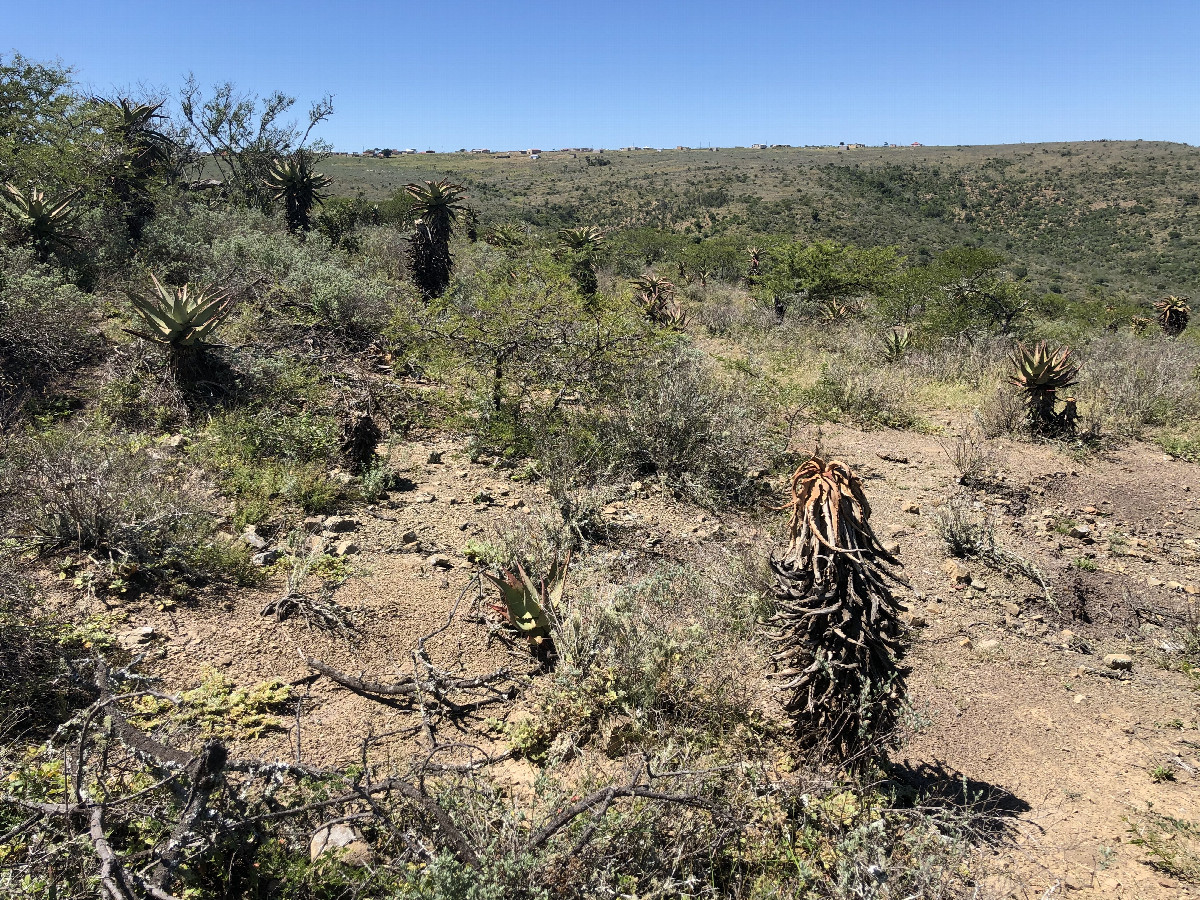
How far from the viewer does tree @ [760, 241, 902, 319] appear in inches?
602

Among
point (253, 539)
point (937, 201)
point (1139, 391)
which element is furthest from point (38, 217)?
point (937, 201)

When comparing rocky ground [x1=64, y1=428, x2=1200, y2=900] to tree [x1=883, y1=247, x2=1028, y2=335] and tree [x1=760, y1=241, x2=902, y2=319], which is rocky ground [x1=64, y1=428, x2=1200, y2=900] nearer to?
tree [x1=883, y1=247, x2=1028, y2=335]

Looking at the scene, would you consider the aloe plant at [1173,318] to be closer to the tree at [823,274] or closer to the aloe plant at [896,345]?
the tree at [823,274]

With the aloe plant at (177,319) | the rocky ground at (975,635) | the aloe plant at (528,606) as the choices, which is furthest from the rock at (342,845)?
the aloe plant at (177,319)

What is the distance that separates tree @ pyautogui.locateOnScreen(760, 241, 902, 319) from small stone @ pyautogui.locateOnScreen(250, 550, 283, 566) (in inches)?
514

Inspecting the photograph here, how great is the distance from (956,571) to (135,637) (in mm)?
5279

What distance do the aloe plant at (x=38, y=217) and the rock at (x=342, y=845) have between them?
9373mm

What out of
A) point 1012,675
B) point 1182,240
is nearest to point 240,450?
point 1012,675

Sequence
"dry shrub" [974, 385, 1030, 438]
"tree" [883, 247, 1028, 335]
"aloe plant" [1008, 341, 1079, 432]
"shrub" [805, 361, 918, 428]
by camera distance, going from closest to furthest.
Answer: "aloe plant" [1008, 341, 1079, 432] → "dry shrub" [974, 385, 1030, 438] → "shrub" [805, 361, 918, 428] → "tree" [883, 247, 1028, 335]

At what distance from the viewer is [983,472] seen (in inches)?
252

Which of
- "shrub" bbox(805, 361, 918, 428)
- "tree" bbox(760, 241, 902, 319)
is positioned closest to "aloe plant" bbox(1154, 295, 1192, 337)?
"tree" bbox(760, 241, 902, 319)

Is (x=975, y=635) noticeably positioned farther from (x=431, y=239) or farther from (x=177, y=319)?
(x=431, y=239)

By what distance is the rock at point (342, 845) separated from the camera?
228 centimetres

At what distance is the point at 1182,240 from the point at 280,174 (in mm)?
48827
